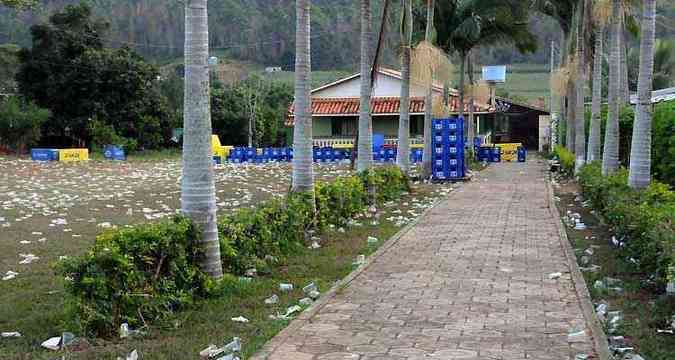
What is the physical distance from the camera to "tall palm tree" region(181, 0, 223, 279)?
829 cm

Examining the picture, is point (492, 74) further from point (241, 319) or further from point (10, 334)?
point (10, 334)

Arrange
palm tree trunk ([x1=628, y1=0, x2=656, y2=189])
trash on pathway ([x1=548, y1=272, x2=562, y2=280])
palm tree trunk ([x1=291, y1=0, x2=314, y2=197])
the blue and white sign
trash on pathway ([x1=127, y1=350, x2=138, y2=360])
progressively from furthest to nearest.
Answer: the blue and white sign
palm tree trunk ([x1=291, y1=0, x2=314, y2=197])
palm tree trunk ([x1=628, y1=0, x2=656, y2=189])
trash on pathway ([x1=548, y1=272, x2=562, y2=280])
trash on pathway ([x1=127, y1=350, x2=138, y2=360])

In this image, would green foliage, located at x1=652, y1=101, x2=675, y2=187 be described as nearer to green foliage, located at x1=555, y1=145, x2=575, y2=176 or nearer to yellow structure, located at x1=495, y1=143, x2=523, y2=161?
green foliage, located at x1=555, y1=145, x2=575, y2=176

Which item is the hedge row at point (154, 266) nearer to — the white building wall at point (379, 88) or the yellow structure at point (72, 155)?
the yellow structure at point (72, 155)

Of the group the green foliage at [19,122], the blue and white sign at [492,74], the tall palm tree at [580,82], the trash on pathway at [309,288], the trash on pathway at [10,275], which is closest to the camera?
the trash on pathway at [309,288]

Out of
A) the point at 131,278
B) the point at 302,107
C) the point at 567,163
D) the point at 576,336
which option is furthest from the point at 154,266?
the point at 567,163

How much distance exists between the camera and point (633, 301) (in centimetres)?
796

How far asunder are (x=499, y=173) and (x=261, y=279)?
23.3m

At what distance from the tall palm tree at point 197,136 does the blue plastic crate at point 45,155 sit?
36.7 m

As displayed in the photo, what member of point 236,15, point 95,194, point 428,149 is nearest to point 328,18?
point 236,15

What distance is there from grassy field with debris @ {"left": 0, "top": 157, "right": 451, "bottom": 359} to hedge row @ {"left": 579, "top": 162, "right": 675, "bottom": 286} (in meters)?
3.42

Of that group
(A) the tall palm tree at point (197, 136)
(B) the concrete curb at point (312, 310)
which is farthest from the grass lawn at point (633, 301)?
(A) the tall palm tree at point (197, 136)

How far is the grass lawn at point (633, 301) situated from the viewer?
251 inches

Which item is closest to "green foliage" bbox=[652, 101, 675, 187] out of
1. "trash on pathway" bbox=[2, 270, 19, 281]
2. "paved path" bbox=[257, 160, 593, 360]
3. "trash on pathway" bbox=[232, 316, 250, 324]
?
"paved path" bbox=[257, 160, 593, 360]
